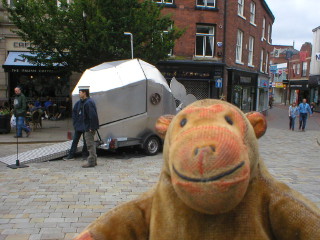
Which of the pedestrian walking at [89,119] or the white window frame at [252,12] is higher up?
the white window frame at [252,12]

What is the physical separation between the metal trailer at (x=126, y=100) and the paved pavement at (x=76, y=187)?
63 cm

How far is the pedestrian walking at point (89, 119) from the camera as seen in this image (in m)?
7.82

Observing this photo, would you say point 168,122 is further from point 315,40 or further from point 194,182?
point 315,40

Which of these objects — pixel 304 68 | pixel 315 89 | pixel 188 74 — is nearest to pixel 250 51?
pixel 188 74

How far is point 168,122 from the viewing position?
2213 millimetres

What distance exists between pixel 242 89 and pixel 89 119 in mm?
18936

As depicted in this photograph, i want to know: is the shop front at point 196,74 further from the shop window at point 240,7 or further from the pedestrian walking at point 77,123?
the pedestrian walking at point 77,123

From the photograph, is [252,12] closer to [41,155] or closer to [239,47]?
[239,47]

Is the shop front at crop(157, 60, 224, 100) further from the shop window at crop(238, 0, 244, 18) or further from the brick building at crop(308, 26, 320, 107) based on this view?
the brick building at crop(308, 26, 320, 107)

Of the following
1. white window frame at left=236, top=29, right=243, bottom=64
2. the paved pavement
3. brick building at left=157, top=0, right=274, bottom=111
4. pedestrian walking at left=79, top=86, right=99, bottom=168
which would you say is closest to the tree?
the paved pavement

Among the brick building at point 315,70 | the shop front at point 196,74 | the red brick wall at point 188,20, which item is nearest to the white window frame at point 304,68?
the brick building at point 315,70

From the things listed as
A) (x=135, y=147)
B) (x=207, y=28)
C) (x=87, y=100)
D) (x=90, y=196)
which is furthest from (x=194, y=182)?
(x=207, y=28)

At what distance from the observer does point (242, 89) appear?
25.0m

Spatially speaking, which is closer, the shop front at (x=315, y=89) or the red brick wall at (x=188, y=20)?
the red brick wall at (x=188, y=20)
